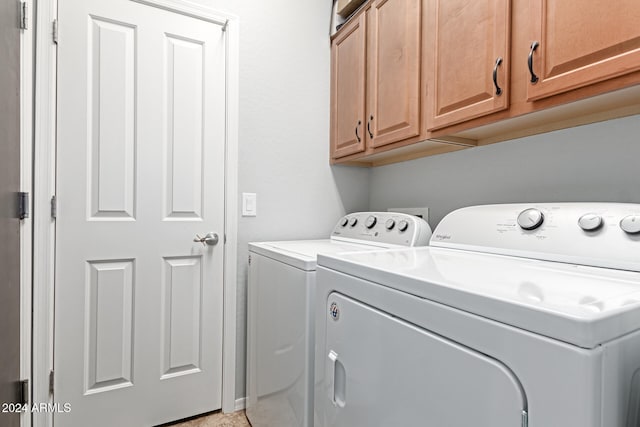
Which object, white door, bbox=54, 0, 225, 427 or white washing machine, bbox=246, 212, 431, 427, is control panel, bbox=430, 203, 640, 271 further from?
white door, bbox=54, 0, 225, 427

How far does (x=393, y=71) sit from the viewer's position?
59.1 inches

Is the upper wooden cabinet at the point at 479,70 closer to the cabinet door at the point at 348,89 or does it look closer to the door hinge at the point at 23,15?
the cabinet door at the point at 348,89

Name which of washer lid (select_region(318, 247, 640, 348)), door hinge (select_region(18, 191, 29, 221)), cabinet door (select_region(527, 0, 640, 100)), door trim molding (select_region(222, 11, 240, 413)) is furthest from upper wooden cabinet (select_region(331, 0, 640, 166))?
door hinge (select_region(18, 191, 29, 221))

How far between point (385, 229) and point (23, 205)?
1.57 m

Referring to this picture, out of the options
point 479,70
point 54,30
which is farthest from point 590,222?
point 54,30

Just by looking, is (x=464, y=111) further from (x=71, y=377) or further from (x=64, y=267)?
(x=71, y=377)

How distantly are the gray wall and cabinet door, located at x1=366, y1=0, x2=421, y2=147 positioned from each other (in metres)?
0.34

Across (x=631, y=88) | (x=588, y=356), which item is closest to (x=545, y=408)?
(x=588, y=356)

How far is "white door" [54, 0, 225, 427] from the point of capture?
1.48m

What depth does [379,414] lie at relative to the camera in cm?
70

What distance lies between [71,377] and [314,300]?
1.27m

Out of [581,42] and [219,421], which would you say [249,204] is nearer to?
[219,421]

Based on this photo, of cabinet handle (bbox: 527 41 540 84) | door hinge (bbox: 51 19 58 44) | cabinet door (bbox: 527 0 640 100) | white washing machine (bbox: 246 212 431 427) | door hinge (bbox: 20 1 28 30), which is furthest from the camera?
door hinge (bbox: 51 19 58 44)

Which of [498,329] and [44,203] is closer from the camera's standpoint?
[498,329]
